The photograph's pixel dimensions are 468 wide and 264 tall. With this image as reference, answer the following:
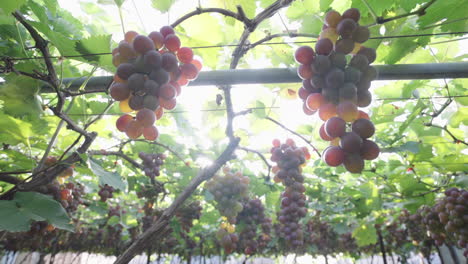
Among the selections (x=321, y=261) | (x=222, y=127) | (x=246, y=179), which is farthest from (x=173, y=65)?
(x=321, y=261)

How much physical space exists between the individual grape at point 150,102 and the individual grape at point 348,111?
0.59 m

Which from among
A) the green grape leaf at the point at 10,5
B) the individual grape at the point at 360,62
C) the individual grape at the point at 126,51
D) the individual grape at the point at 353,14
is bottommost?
the individual grape at the point at 360,62

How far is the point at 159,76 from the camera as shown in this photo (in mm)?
915

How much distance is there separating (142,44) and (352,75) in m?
0.68

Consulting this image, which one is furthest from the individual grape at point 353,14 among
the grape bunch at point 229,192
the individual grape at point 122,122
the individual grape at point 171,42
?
the grape bunch at point 229,192

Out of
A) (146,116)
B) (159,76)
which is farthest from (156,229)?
(159,76)

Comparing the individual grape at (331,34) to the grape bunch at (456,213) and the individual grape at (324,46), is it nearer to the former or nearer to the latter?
the individual grape at (324,46)

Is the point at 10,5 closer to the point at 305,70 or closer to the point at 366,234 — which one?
the point at 305,70

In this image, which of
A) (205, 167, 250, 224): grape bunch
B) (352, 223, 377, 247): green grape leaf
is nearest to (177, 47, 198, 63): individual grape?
(205, 167, 250, 224): grape bunch

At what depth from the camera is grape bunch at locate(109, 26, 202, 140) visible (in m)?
0.90

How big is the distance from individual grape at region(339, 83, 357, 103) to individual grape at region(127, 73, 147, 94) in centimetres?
64

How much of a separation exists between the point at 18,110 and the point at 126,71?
63 centimetres

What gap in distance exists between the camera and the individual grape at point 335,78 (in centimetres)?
88

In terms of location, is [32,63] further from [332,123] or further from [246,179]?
[246,179]
